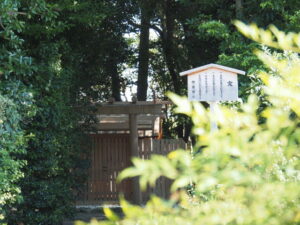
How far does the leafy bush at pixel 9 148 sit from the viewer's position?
7.14 meters

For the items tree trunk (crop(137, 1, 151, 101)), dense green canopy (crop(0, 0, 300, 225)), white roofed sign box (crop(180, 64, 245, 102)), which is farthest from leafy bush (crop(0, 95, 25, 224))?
tree trunk (crop(137, 1, 151, 101))

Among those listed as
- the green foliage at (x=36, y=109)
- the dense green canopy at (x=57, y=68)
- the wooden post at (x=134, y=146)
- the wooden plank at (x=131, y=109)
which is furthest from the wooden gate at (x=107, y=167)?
the green foliage at (x=36, y=109)

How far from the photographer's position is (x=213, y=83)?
Answer: 7543mm

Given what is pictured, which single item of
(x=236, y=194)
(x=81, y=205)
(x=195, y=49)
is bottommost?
(x=81, y=205)

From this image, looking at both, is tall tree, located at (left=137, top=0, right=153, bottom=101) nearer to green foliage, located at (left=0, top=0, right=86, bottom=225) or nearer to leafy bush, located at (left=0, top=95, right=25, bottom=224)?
green foliage, located at (left=0, top=0, right=86, bottom=225)

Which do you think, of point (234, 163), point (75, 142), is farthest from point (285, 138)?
point (75, 142)

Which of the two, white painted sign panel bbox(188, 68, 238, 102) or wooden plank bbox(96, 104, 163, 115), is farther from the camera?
wooden plank bbox(96, 104, 163, 115)

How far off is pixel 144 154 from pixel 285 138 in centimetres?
A: 1250

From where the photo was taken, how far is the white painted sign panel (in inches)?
292

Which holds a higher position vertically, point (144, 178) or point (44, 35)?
point (44, 35)

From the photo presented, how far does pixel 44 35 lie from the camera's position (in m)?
9.95

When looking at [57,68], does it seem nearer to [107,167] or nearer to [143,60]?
[107,167]

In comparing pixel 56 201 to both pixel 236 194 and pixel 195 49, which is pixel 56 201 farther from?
pixel 236 194

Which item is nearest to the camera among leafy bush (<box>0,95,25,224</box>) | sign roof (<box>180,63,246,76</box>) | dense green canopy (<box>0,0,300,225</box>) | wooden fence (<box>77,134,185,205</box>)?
leafy bush (<box>0,95,25,224</box>)
